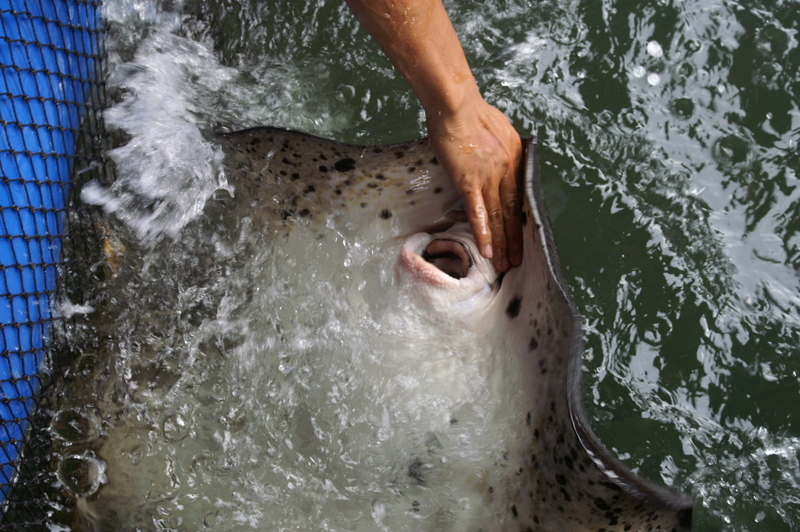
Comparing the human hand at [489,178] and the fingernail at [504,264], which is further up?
the human hand at [489,178]

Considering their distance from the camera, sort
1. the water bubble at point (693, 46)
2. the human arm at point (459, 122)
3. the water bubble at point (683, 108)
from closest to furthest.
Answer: the human arm at point (459, 122) < the water bubble at point (683, 108) < the water bubble at point (693, 46)

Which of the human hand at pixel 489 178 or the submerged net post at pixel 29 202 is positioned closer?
the human hand at pixel 489 178

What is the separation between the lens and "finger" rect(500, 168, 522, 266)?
170 cm

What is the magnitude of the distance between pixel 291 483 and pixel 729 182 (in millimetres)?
2626

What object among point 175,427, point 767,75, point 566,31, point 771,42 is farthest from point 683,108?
point 175,427

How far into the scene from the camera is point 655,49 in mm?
3357

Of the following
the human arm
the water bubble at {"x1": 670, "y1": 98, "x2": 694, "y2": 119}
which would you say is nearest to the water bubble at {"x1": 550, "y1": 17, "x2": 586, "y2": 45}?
the water bubble at {"x1": 670, "y1": 98, "x2": 694, "y2": 119}

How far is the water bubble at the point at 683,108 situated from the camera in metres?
3.21

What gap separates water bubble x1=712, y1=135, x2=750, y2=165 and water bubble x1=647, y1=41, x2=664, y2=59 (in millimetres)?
616

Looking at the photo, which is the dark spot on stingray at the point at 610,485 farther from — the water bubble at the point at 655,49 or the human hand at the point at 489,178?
the water bubble at the point at 655,49

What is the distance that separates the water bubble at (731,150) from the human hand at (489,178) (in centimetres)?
191

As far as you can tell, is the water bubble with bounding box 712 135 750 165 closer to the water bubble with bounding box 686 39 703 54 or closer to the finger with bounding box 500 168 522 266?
the water bubble with bounding box 686 39 703 54

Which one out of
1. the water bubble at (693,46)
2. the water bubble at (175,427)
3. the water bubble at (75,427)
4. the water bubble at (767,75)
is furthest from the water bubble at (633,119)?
the water bubble at (75,427)

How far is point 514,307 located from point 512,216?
0.27 meters
